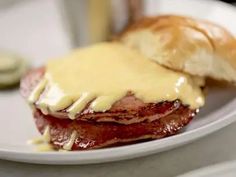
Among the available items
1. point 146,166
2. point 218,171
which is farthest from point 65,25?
point 218,171

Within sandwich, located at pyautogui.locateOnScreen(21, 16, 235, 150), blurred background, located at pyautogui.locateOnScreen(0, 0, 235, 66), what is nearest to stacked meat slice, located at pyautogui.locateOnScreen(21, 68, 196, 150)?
sandwich, located at pyautogui.locateOnScreen(21, 16, 235, 150)

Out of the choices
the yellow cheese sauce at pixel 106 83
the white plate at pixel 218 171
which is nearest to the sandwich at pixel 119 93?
the yellow cheese sauce at pixel 106 83

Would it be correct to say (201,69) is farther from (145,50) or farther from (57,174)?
(57,174)

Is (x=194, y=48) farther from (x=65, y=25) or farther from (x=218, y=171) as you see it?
(x=65, y=25)

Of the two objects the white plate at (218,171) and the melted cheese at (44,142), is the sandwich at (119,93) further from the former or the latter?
the white plate at (218,171)

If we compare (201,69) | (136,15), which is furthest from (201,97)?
(136,15)

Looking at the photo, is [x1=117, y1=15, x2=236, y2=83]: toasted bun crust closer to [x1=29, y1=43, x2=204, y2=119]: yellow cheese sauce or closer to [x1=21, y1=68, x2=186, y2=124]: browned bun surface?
[x1=29, y1=43, x2=204, y2=119]: yellow cheese sauce
